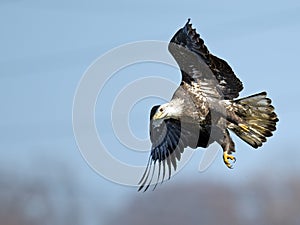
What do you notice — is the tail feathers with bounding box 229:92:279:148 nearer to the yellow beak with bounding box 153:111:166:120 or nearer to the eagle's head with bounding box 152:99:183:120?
the eagle's head with bounding box 152:99:183:120

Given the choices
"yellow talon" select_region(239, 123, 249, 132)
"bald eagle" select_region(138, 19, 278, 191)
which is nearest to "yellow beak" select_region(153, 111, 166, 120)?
"bald eagle" select_region(138, 19, 278, 191)

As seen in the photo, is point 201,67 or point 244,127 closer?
point 201,67

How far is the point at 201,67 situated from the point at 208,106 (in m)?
0.49

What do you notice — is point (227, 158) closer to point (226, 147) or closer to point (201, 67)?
point (226, 147)

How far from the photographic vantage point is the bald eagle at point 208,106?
51.4 ft

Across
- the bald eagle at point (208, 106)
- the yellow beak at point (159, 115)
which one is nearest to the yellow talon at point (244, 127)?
the bald eagle at point (208, 106)

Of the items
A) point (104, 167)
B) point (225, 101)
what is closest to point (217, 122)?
point (225, 101)

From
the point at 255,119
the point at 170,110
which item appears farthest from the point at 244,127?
the point at 170,110

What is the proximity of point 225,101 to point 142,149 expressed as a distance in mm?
1429

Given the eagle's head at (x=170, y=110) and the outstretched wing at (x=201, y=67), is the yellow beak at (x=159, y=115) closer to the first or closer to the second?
the eagle's head at (x=170, y=110)

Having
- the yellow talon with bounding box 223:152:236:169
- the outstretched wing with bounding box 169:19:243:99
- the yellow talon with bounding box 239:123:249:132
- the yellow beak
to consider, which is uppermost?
the outstretched wing with bounding box 169:19:243:99

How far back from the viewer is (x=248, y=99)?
1608cm

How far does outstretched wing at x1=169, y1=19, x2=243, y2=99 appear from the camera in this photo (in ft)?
51.2

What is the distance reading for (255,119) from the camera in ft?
53.1
